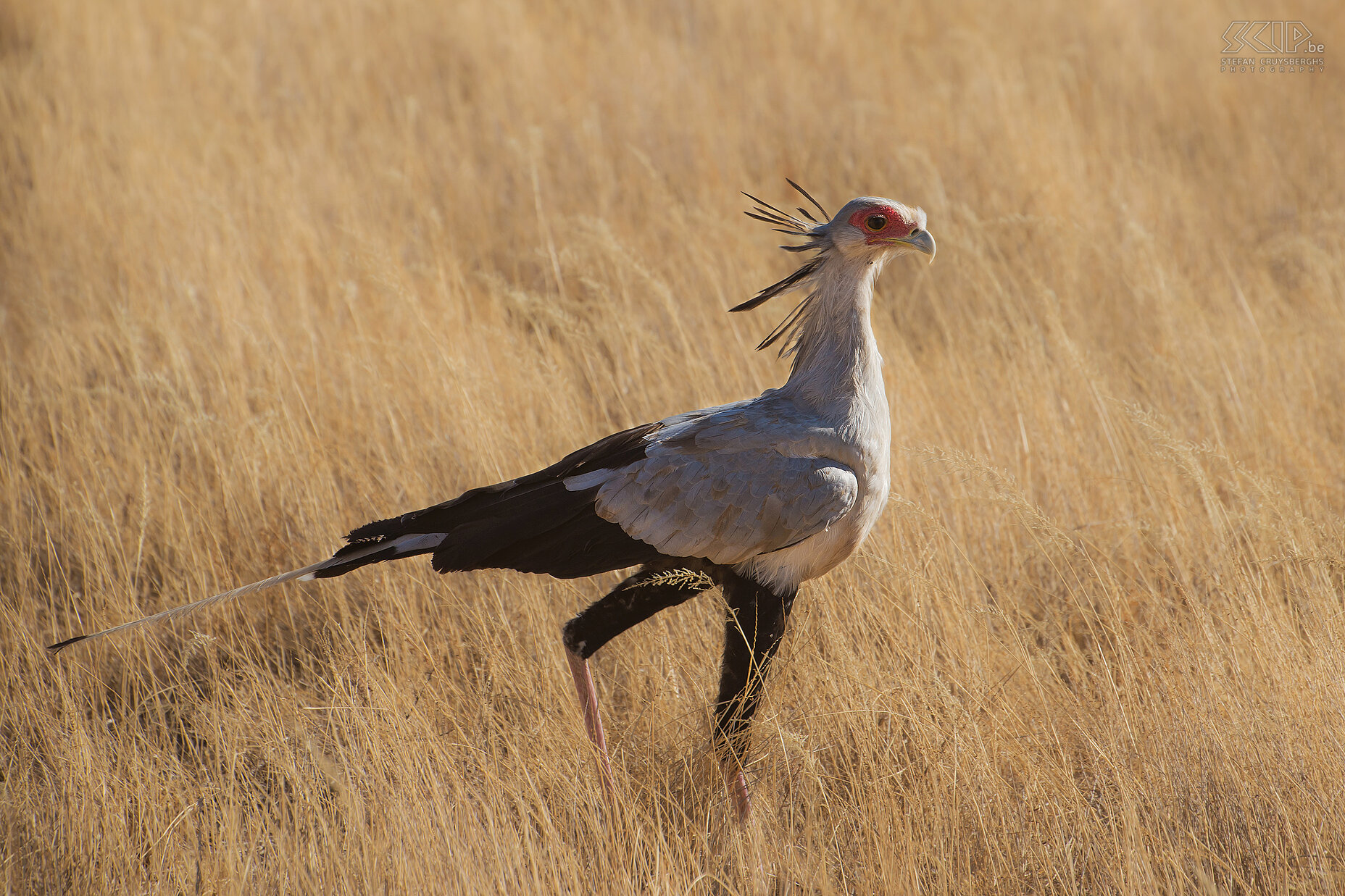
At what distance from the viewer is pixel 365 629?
11.2ft

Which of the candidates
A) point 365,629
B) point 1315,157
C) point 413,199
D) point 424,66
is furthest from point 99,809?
point 1315,157

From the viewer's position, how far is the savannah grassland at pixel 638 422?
2666 millimetres

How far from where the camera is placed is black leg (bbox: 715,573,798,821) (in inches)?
111

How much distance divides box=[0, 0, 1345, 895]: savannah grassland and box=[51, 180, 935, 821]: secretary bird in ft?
1.24

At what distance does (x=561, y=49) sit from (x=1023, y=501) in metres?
6.38

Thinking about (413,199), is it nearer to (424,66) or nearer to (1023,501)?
(424,66)

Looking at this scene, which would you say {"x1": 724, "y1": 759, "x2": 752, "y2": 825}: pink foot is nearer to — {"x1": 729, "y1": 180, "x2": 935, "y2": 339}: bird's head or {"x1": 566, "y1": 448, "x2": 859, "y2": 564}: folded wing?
{"x1": 566, "y1": 448, "x2": 859, "y2": 564}: folded wing

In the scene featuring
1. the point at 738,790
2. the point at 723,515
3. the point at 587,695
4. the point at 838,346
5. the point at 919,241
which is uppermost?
the point at 919,241

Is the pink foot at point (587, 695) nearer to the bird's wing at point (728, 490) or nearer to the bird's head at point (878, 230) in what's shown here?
the bird's wing at point (728, 490)

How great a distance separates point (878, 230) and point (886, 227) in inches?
1.0

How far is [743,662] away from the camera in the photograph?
284 cm

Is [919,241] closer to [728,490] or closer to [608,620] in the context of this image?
[728,490]

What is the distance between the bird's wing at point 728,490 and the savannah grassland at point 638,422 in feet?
2.08

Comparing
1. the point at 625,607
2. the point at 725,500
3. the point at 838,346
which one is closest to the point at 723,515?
the point at 725,500
